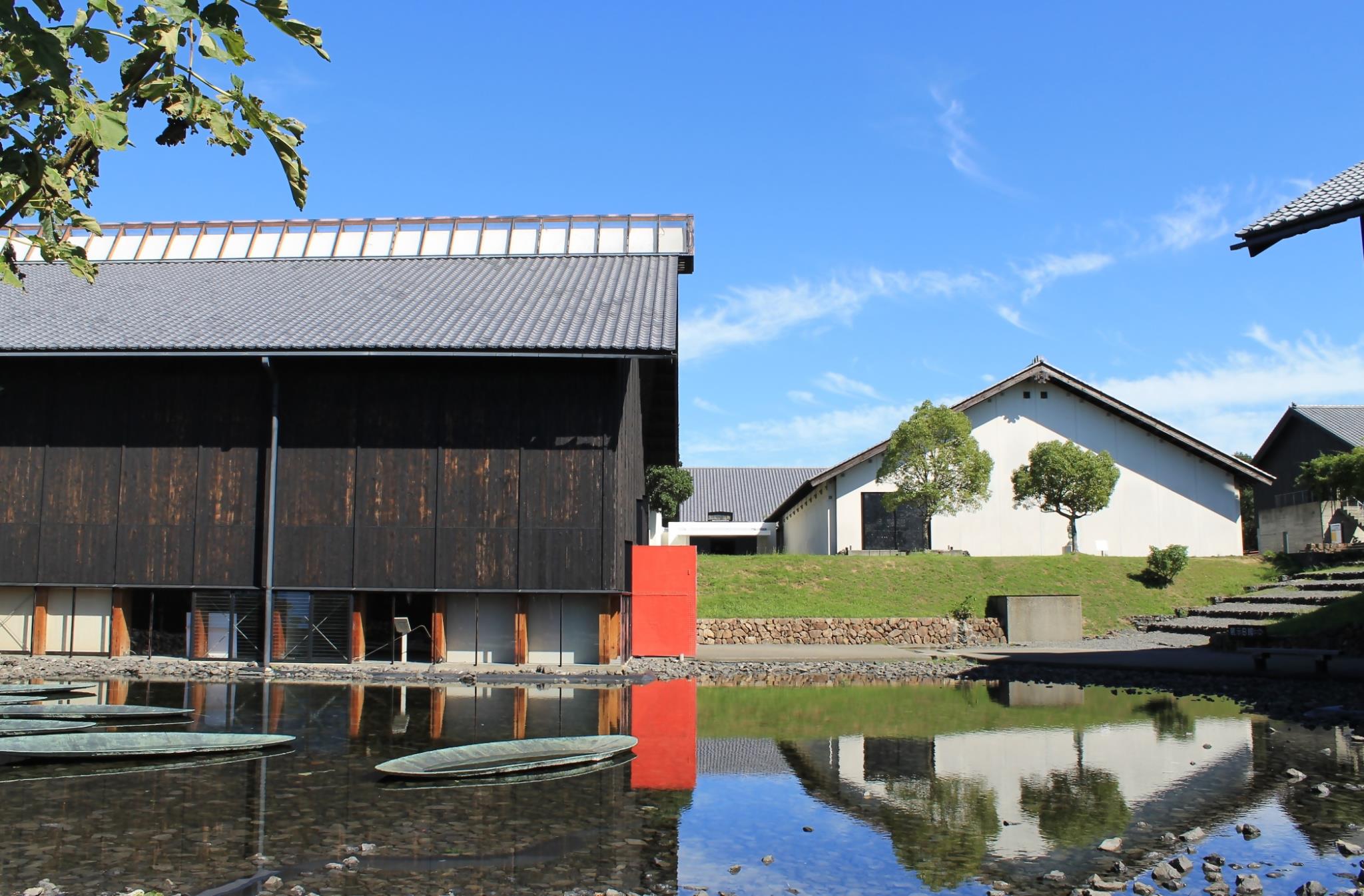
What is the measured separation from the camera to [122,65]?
385 cm

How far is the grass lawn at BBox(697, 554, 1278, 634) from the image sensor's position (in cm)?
3030

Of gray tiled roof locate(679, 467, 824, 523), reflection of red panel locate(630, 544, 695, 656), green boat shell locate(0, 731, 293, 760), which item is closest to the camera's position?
green boat shell locate(0, 731, 293, 760)

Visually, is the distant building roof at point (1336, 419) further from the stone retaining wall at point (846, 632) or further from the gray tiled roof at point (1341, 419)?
the stone retaining wall at point (846, 632)

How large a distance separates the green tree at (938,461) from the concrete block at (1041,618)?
7.03 meters

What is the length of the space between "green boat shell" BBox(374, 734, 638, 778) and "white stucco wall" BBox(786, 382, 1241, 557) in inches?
1132

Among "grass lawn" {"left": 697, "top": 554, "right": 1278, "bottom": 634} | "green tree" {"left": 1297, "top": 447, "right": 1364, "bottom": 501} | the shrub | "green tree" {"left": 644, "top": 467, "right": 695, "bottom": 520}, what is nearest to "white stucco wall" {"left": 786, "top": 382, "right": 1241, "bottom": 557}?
"green tree" {"left": 1297, "top": 447, "right": 1364, "bottom": 501}

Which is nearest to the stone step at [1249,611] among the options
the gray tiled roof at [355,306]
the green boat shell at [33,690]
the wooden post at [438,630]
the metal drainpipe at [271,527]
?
the gray tiled roof at [355,306]

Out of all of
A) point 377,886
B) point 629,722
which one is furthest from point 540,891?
point 629,722

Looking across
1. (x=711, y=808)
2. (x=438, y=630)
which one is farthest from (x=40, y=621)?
(x=711, y=808)

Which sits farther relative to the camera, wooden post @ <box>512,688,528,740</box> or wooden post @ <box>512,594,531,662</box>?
wooden post @ <box>512,594,531,662</box>

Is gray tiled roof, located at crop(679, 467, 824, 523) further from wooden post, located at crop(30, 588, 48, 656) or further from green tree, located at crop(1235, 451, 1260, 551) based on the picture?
wooden post, located at crop(30, 588, 48, 656)

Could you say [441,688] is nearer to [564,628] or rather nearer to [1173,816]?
[564,628]

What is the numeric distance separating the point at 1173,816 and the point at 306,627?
17.1 m

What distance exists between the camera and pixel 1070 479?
35562mm
